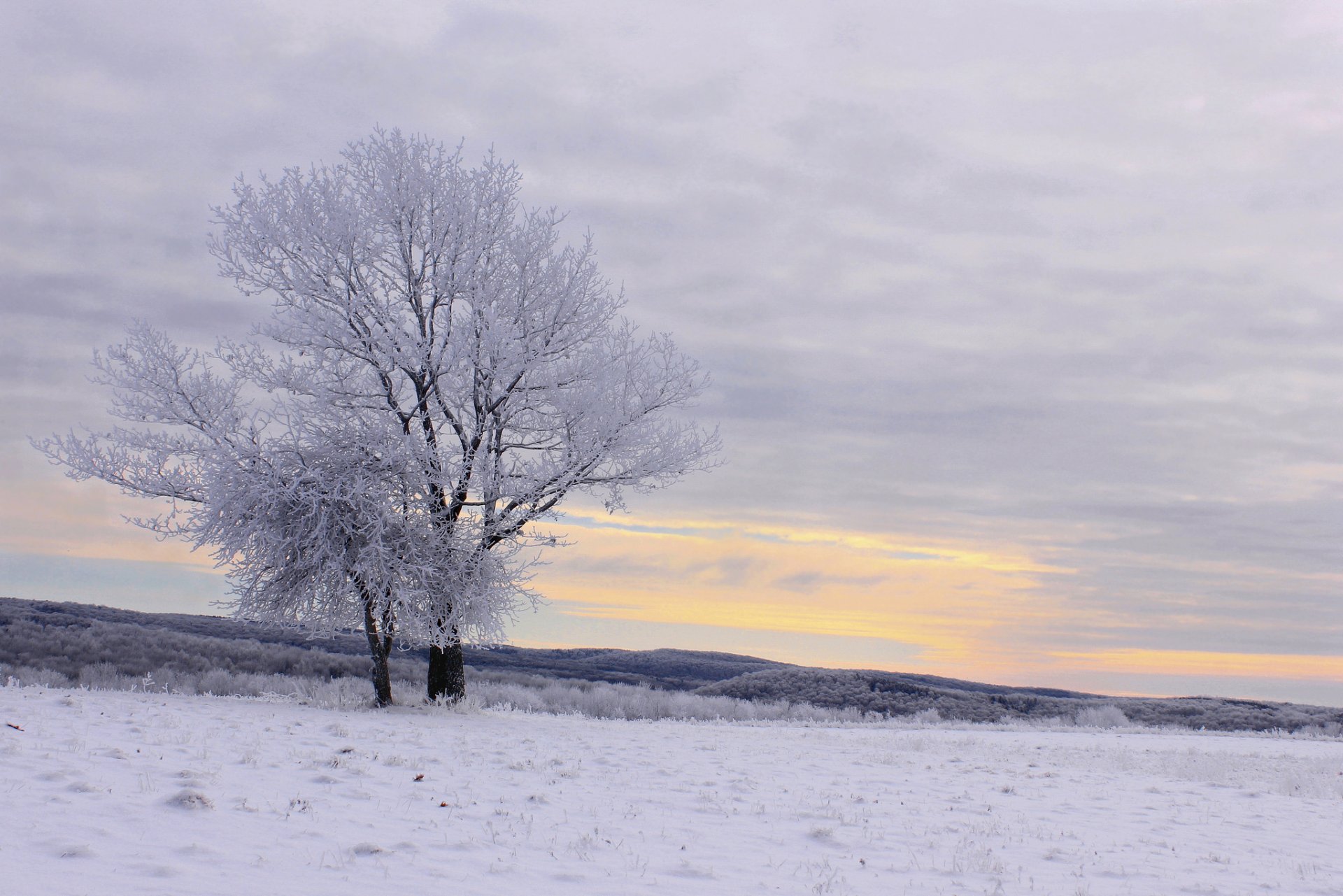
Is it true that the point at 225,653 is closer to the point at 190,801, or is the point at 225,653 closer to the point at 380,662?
the point at 380,662

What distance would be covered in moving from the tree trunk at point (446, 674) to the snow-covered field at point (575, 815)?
4.15m

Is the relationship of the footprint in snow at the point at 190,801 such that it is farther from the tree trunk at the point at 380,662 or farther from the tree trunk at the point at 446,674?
the tree trunk at the point at 446,674

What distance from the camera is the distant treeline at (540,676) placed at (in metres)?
26.3

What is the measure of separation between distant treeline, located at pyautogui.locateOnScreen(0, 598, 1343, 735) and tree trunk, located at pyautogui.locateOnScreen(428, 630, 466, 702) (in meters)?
1.88

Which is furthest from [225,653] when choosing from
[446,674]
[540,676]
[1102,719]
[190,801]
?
[1102,719]

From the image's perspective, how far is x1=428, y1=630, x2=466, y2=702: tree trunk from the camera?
19.5 meters

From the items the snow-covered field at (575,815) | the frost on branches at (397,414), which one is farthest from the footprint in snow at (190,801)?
the frost on branches at (397,414)

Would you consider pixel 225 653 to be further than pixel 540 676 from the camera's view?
No

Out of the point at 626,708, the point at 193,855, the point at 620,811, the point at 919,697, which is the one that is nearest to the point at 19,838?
the point at 193,855

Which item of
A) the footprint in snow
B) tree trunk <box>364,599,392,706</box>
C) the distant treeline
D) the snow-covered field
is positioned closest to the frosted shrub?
the distant treeline

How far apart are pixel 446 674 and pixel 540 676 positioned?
19.2 meters

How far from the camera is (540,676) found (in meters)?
38.2

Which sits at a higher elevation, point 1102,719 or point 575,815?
point 575,815

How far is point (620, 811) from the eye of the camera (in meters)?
8.69
